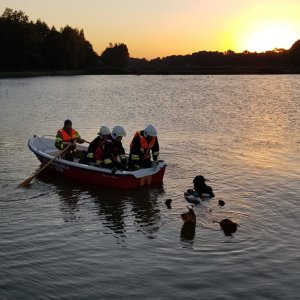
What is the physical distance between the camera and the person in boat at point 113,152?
12649mm

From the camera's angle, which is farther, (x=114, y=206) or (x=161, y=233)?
(x=114, y=206)

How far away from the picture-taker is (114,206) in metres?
11.5

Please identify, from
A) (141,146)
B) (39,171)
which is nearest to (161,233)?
(141,146)

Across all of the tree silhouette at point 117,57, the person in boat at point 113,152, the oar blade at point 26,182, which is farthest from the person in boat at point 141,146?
the tree silhouette at point 117,57

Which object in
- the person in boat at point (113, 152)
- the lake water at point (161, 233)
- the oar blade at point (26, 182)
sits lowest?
the lake water at point (161, 233)

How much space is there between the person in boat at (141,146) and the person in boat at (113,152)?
0.94 feet

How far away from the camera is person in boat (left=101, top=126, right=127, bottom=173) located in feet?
41.5

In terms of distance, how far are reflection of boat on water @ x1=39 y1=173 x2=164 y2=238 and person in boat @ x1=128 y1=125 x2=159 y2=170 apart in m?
0.78

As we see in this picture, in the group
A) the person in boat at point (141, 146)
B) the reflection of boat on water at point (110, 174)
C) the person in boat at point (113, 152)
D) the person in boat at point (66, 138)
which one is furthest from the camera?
the person in boat at point (66, 138)

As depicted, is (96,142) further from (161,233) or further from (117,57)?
(117,57)

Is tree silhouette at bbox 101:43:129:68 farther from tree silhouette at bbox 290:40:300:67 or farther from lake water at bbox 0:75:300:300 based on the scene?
lake water at bbox 0:75:300:300

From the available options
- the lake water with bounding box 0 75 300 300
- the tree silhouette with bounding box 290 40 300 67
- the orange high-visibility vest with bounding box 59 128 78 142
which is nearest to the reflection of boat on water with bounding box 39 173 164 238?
the lake water with bounding box 0 75 300 300

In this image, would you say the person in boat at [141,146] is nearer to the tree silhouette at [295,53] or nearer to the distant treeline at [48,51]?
the distant treeline at [48,51]

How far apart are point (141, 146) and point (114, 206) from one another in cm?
218
